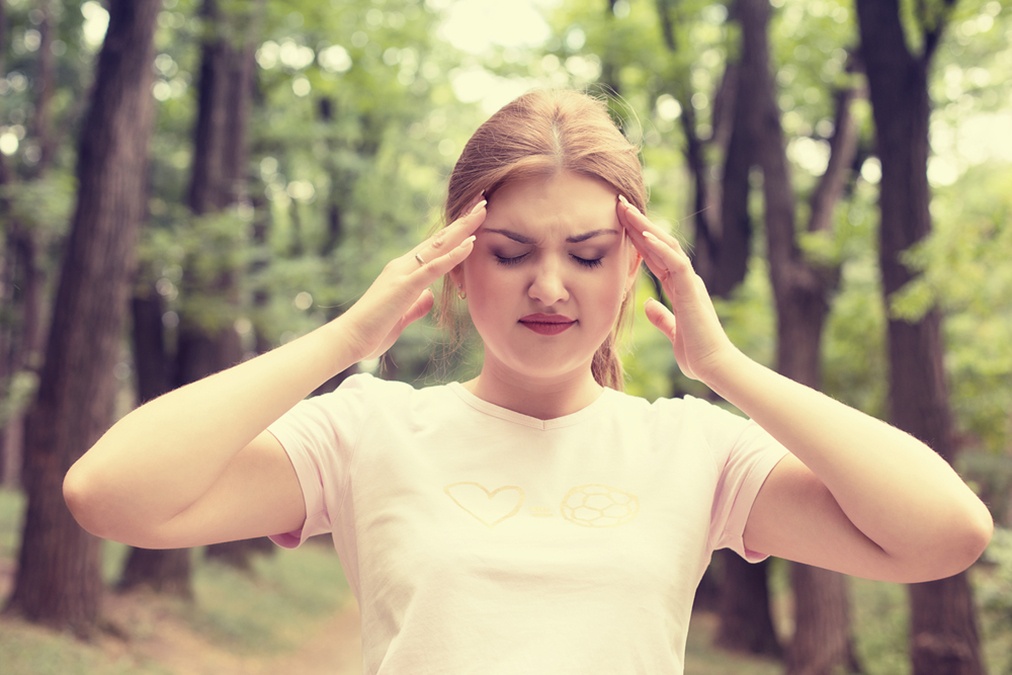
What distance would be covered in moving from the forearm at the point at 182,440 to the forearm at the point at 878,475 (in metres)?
0.96

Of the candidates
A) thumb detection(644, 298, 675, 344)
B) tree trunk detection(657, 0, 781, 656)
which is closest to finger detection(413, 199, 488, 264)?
thumb detection(644, 298, 675, 344)

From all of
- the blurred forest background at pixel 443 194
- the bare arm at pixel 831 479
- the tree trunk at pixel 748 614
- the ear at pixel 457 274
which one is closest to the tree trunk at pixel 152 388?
the blurred forest background at pixel 443 194

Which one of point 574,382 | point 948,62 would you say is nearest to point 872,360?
point 948,62

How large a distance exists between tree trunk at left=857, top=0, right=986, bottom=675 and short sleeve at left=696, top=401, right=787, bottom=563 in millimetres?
5944

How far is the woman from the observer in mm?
1870

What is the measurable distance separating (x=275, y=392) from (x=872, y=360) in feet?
43.6

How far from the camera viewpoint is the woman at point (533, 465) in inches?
73.6

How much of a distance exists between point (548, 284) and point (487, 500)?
1.58 feet

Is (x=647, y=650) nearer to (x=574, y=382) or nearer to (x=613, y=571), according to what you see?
(x=613, y=571)

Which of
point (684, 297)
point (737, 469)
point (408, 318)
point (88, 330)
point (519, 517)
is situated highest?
point (684, 297)

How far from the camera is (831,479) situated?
189 centimetres

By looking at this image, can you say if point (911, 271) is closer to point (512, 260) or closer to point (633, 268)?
point (633, 268)

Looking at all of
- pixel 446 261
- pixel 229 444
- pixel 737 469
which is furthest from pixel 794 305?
pixel 229 444

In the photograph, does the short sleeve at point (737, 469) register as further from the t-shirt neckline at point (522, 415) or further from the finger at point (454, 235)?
the finger at point (454, 235)
